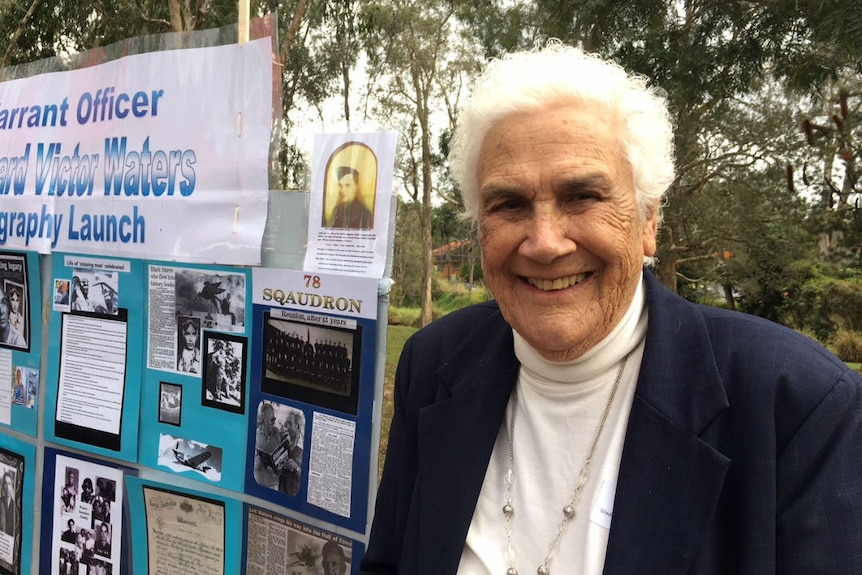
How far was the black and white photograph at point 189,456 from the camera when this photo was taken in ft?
6.73

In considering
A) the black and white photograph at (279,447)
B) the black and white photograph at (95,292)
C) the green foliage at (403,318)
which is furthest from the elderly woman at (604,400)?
the green foliage at (403,318)

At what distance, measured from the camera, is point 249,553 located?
6.56ft

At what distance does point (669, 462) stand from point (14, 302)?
2691 mm

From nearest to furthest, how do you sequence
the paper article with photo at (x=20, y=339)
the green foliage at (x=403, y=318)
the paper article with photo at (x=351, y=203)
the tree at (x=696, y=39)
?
the paper article with photo at (x=351, y=203), the paper article with photo at (x=20, y=339), the tree at (x=696, y=39), the green foliage at (x=403, y=318)

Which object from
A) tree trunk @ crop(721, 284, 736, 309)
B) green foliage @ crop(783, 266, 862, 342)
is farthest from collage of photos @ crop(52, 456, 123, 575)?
tree trunk @ crop(721, 284, 736, 309)

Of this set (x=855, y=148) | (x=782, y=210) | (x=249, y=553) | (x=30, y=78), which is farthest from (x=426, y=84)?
(x=249, y=553)

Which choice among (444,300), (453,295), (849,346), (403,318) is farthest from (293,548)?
(453,295)

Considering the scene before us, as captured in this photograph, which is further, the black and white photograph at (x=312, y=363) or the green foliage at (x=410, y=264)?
the green foliage at (x=410, y=264)

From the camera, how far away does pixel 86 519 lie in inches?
93.8

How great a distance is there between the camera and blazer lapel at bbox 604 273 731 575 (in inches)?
38.7

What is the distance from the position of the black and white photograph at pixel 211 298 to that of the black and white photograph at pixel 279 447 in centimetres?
30

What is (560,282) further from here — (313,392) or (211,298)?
(211,298)

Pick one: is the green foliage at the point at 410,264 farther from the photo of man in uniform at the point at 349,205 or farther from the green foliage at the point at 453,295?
the photo of man in uniform at the point at 349,205

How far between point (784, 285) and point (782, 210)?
538 centimetres
